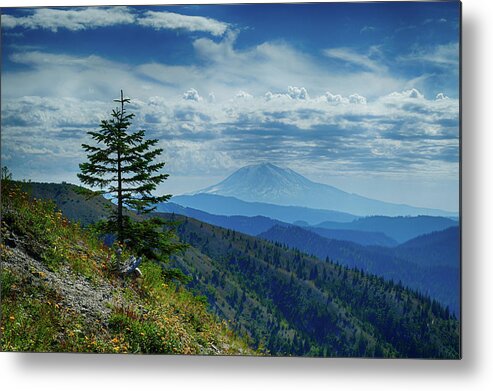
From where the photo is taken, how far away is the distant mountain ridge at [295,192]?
7.57m

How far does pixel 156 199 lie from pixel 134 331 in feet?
4.14

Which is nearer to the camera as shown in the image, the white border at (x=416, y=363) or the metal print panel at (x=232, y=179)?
the white border at (x=416, y=363)

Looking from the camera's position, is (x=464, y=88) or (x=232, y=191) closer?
(x=464, y=88)

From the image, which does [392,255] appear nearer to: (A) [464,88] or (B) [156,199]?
(A) [464,88]

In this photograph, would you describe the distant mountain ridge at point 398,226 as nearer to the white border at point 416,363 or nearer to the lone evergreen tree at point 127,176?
the white border at point 416,363

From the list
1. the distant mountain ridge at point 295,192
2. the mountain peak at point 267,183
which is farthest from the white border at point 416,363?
the mountain peak at point 267,183

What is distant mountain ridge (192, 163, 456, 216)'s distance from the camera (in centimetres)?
757

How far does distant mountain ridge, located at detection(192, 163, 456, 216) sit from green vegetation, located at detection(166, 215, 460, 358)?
1.44ft

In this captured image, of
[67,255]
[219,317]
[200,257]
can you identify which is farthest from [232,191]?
[67,255]

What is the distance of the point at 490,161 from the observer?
23.6 feet

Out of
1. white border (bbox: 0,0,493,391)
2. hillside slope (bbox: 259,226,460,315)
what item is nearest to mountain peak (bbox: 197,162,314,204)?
hillside slope (bbox: 259,226,460,315)

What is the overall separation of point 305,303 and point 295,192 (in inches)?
40.3

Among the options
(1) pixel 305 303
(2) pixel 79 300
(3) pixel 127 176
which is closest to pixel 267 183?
(1) pixel 305 303

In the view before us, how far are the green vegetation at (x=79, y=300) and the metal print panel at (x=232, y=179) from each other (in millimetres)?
14
